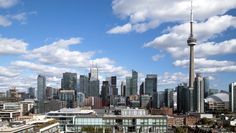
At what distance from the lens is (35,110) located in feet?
527

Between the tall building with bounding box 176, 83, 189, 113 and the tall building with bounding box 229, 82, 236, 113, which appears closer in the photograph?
the tall building with bounding box 229, 82, 236, 113

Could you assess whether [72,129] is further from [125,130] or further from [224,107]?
[224,107]

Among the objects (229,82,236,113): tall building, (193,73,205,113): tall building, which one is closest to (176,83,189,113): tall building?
(193,73,205,113): tall building

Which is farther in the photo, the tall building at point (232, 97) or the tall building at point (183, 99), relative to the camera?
the tall building at point (183, 99)

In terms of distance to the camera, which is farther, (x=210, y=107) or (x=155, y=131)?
(x=210, y=107)

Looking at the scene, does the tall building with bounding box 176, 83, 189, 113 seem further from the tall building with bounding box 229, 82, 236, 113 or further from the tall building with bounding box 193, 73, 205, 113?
the tall building with bounding box 229, 82, 236, 113

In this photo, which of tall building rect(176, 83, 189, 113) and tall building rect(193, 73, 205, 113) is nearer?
tall building rect(193, 73, 205, 113)

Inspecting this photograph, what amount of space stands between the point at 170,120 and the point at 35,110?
56105mm

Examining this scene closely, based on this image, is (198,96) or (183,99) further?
(183,99)

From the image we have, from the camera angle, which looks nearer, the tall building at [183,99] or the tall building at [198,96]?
the tall building at [198,96]

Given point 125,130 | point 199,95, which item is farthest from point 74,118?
point 199,95

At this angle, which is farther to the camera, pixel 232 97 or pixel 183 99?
pixel 183 99

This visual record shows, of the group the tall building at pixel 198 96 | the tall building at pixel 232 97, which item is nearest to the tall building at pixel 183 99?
the tall building at pixel 198 96

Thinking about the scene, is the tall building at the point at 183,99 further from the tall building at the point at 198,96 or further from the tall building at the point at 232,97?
the tall building at the point at 232,97
